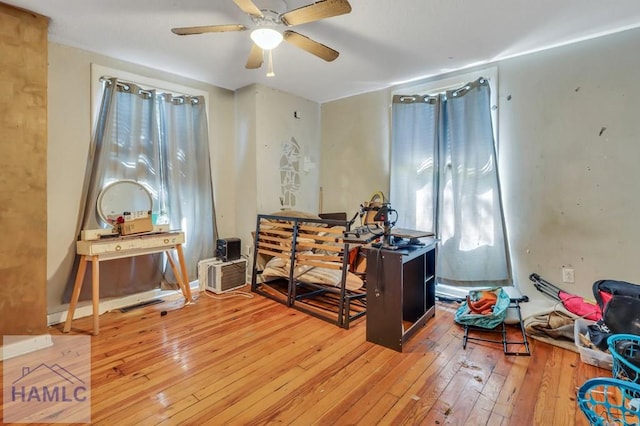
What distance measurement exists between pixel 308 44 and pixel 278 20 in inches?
10.3

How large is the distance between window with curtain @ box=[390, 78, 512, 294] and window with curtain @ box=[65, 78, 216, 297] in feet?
7.58

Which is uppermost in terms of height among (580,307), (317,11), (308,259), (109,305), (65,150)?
(317,11)

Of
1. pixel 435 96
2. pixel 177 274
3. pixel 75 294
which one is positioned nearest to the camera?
pixel 75 294

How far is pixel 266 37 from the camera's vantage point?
82.2 inches

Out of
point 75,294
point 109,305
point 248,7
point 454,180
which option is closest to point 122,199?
point 75,294

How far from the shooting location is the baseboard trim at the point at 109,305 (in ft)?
8.69

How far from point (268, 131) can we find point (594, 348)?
11.8 feet

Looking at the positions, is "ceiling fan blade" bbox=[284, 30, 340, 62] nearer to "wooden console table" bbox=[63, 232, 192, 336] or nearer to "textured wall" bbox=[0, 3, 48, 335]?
"textured wall" bbox=[0, 3, 48, 335]

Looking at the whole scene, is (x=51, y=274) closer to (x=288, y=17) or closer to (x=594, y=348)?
(x=288, y=17)

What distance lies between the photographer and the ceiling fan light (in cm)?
205

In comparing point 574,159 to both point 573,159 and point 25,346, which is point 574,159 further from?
point 25,346

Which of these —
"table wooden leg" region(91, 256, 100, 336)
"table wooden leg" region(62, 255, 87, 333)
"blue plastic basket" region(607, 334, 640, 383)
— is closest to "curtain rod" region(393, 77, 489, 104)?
"blue plastic basket" region(607, 334, 640, 383)

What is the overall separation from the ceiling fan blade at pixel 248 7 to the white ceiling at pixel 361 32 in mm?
120

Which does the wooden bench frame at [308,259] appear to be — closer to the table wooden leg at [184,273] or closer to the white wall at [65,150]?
the table wooden leg at [184,273]
